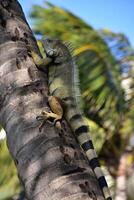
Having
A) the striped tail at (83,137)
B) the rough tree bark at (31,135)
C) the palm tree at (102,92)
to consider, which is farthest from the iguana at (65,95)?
the palm tree at (102,92)

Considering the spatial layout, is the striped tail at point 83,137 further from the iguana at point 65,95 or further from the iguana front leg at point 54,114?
the iguana front leg at point 54,114

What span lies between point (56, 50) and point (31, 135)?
2.19 metres

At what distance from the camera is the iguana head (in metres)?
4.80

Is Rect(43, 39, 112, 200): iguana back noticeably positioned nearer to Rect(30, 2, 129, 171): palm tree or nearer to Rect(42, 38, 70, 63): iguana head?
Rect(42, 38, 70, 63): iguana head

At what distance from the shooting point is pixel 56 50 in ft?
16.2

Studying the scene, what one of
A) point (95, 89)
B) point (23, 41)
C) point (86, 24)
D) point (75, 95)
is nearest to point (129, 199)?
point (95, 89)

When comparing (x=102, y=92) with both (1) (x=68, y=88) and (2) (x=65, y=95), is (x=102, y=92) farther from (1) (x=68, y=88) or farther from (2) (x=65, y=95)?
(2) (x=65, y=95)

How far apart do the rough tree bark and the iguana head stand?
1212 millimetres

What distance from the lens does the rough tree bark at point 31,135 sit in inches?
104

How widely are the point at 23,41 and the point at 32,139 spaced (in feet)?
2.97

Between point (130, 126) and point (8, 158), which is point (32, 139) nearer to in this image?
point (8, 158)

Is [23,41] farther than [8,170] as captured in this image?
No

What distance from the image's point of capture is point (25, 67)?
10.8ft

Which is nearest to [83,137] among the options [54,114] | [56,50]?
[54,114]
